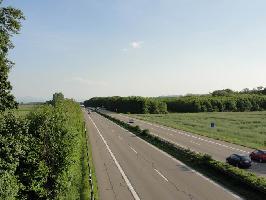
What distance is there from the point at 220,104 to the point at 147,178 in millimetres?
147077

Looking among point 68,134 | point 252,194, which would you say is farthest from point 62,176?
point 252,194

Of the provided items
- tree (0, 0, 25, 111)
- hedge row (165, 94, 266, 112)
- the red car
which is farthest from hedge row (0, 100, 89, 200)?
hedge row (165, 94, 266, 112)

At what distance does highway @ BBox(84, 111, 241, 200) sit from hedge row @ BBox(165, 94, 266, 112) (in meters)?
125

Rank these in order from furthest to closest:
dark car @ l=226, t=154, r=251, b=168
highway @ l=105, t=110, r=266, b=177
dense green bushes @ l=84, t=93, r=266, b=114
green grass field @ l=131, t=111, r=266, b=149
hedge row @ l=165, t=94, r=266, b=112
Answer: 1. hedge row @ l=165, t=94, r=266, b=112
2. dense green bushes @ l=84, t=93, r=266, b=114
3. green grass field @ l=131, t=111, r=266, b=149
4. highway @ l=105, t=110, r=266, b=177
5. dark car @ l=226, t=154, r=251, b=168

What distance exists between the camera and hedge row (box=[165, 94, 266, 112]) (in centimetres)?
17575

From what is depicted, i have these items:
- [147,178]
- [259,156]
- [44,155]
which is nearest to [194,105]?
[259,156]

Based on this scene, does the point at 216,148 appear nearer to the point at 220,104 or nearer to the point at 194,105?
the point at 194,105

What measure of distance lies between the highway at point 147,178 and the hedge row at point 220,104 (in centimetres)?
12474

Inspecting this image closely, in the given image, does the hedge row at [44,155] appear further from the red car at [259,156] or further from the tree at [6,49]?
the red car at [259,156]

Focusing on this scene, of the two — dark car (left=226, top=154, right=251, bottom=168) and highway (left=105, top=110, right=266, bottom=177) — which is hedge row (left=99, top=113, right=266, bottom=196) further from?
highway (left=105, top=110, right=266, bottom=177)

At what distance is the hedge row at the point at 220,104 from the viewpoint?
175750 millimetres

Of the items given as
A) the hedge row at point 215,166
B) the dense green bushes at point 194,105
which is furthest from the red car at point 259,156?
the dense green bushes at point 194,105

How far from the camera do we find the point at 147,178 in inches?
1398

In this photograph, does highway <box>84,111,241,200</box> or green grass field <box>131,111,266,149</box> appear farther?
green grass field <box>131,111,266,149</box>
